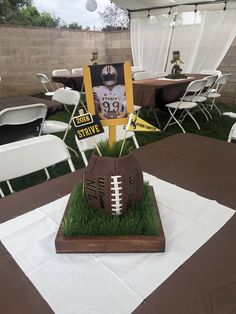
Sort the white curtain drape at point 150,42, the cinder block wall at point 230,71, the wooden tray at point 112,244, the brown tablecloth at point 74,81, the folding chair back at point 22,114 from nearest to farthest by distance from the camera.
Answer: the wooden tray at point 112,244 < the folding chair back at point 22,114 < the brown tablecloth at point 74,81 < the cinder block wall at point 230,71 < the white curtain drape at point 150,42

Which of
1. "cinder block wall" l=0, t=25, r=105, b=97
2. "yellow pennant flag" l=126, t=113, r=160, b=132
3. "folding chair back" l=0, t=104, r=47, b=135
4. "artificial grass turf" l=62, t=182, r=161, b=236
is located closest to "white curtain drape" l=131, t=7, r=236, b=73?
"cinder block wall" l=0, t=25, r=105, b=97

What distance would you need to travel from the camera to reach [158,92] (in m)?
3.29

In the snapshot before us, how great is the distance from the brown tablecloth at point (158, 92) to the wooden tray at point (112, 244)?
2.85 m

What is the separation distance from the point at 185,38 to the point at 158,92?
2.62m

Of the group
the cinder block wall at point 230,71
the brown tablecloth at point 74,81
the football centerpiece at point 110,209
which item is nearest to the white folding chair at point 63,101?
the brown tablecloth at point 74,81

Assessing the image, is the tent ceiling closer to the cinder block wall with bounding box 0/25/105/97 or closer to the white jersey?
the cinder block wall with bounding box 0/25/105/97

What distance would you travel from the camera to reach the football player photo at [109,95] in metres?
0.75

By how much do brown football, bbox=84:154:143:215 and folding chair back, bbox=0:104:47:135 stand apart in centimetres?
134

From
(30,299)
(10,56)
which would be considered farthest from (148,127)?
(10,56)

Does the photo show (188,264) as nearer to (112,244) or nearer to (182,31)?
(112,244)

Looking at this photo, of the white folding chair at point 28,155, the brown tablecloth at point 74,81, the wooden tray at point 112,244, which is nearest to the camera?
the wooden tray at point 112,244

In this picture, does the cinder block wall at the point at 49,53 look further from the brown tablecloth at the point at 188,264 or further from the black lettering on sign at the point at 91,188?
the black lettering on sign at the point at 91,188

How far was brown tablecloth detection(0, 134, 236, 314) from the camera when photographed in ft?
1.58

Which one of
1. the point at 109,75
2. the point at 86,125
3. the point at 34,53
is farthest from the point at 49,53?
the point at 86,125
